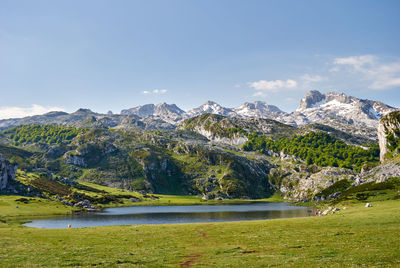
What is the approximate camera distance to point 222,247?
39.2m

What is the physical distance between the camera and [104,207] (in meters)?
191

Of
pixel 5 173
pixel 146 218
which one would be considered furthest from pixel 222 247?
pixel 5 173

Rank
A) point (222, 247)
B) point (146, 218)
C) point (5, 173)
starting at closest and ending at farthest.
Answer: point (222, 247), point (146, 218), point (5, 173)

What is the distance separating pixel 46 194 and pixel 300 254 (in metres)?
188

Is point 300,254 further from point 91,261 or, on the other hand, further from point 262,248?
point 91,261

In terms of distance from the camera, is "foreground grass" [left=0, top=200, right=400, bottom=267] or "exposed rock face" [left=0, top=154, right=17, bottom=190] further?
"exposed rock face" [left=0, top=154, right=17, bottom=190]

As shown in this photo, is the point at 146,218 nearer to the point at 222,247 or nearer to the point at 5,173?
the point at 222,247

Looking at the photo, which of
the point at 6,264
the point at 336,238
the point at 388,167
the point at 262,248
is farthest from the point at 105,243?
the point at 388,167

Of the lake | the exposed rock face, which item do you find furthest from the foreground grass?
the exposed rock face

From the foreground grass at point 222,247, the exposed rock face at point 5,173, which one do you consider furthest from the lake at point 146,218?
the exposed rock face at point 5,173

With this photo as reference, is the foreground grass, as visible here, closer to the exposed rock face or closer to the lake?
the lake

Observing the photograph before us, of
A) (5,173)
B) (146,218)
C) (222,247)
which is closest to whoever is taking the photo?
(222,247)

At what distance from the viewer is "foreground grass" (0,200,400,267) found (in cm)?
2933

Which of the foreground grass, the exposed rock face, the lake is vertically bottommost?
the lake
